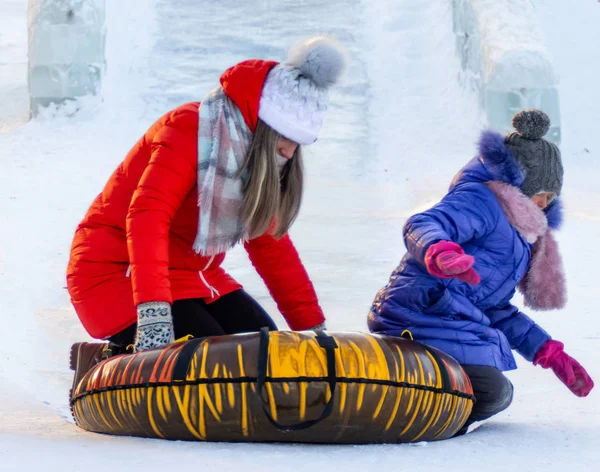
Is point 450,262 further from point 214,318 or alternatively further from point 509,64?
point 509,64

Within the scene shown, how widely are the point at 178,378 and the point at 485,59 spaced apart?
578 cm

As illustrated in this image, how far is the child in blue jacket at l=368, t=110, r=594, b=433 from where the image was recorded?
293cm

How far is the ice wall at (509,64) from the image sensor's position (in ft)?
24.0

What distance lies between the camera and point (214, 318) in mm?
3125

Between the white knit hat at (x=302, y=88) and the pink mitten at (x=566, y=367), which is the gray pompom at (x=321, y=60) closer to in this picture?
the white knit hat at (x=302, y=88)

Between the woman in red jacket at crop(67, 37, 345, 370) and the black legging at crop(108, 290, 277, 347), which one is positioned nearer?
the woman in red jacket at crop(67, 37, 345, 370)

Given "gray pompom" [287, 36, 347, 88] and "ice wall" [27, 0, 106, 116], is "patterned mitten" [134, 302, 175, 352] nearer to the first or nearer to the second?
"gray pompom" [287, 36, 347, 88]

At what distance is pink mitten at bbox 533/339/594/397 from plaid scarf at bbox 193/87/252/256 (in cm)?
100

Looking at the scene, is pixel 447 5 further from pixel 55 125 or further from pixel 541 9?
pixel 55 125

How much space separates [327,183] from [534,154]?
386 centimetres

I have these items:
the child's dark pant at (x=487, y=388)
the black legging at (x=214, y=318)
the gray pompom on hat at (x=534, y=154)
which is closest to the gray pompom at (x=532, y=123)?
the gray pompom on hat at (x=534, y=154)

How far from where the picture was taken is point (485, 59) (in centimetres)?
768

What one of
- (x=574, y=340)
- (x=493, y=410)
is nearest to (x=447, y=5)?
(x=574, y=340)

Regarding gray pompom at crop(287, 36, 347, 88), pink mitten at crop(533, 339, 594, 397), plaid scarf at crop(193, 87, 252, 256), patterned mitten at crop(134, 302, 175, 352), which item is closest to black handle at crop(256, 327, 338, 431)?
patterned mitten at crop(134, 302, 175, 352)
